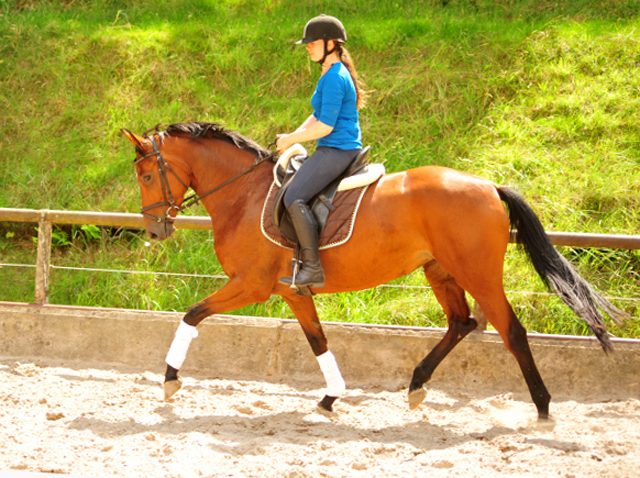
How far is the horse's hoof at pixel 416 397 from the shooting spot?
4.32 m

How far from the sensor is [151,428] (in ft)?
12.9

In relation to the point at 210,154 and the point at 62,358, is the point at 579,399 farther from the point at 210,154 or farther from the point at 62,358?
the point at 62,358

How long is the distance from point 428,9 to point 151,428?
29.6ft

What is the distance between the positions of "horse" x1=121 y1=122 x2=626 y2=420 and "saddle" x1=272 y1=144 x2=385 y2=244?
0.12 meters

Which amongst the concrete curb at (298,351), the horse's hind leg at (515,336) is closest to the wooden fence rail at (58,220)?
the concrete curb at (298,351)

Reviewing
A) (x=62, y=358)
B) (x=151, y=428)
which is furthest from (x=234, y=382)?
(x=62, y=358)

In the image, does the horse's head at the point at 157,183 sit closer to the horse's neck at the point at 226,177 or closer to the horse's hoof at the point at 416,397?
the horse's neck at the point at 226,177

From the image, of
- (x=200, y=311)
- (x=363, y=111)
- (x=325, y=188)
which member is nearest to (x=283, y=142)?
(x=325, y=188)

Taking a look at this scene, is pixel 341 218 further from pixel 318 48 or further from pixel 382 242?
pixel 318 48

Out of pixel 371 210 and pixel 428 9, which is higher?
pixel 428 9

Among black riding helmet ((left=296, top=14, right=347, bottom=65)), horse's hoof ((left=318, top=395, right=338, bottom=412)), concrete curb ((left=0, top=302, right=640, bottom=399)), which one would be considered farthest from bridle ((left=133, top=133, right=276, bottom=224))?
horse's hoof ((left=318, top=395, right=338, bottom=412))

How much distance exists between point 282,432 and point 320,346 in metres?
0.79

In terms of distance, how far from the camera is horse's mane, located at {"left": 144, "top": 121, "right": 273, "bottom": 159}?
4617 millimetres

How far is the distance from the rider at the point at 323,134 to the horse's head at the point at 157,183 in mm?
1033
